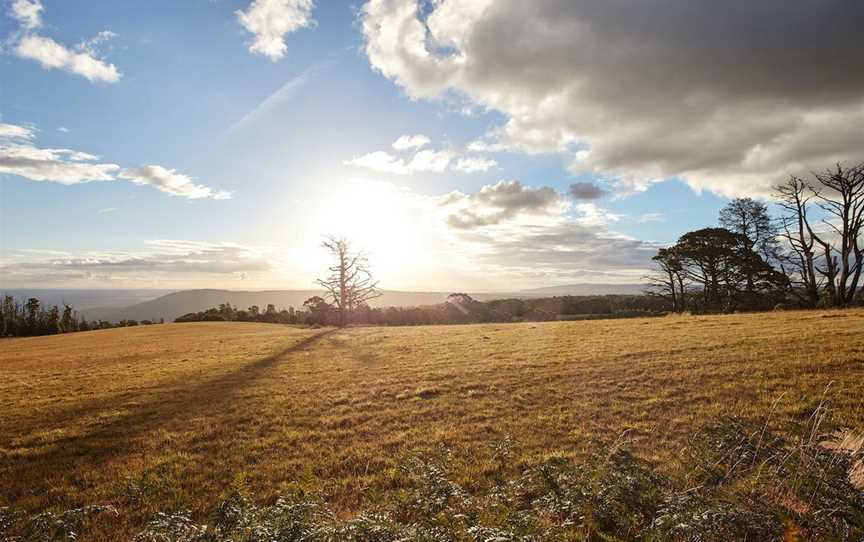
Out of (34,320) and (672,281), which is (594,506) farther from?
(34,320)

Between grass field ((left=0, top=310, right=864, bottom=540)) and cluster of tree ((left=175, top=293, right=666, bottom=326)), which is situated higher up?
cluster of tree ((left=175, top=293, right=666, bottom=326))

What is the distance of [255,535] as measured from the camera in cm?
411

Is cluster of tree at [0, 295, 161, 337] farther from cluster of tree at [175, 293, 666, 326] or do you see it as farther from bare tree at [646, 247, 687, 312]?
bare tree at [646, 247, 687, 312]

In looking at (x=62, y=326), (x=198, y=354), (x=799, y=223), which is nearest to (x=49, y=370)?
(x=198, y=354)

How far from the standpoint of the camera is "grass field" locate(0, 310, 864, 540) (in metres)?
7.27

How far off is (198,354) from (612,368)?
23.7 m

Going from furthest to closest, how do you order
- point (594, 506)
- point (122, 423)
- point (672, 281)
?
point (672, 281) → point (122, 423) → point (594, 506)

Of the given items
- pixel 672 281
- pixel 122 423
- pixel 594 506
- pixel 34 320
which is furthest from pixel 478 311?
pixel 34 320

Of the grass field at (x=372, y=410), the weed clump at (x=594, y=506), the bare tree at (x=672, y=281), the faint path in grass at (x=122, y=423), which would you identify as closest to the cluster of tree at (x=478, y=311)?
the bare tree at (x=672, y=281)

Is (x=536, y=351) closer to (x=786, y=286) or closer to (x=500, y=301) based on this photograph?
(x=786, y=286)

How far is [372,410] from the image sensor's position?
11312 mm

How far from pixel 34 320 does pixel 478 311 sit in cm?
8498

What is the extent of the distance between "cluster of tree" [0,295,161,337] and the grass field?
74094 mm

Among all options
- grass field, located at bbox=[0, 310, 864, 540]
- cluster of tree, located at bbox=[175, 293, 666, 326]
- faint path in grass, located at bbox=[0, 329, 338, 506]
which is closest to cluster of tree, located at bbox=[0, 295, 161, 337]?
cluster of tree, located at bbox=[175, 293, 666, 326]
